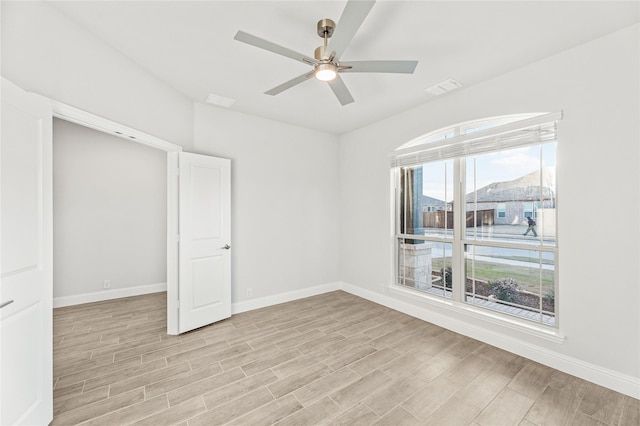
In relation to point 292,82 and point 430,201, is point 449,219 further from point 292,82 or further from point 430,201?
point 292,82

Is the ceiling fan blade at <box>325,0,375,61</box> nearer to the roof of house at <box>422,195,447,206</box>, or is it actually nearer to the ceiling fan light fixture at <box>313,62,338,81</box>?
the ceiling fan light fixture at <box>313,62,338,81</box>

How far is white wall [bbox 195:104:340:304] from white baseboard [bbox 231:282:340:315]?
7cm

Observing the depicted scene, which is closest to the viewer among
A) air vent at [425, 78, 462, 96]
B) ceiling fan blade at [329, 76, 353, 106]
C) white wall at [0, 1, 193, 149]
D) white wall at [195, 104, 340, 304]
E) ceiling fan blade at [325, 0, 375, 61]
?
ceiling fan blade at [325, 0, 375, 61]

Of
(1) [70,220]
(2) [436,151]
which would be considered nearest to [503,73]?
(2) [436,151]

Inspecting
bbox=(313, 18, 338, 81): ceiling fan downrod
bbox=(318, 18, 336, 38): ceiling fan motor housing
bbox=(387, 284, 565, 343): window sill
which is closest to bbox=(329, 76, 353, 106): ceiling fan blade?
bbox=(313, 18, 338, 81): ceiling fan downrod

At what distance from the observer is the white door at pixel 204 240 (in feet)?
11.0

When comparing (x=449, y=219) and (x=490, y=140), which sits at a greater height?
(x=490, y=140)

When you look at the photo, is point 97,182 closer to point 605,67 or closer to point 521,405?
point 521,405

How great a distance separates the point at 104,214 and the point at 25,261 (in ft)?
11.3

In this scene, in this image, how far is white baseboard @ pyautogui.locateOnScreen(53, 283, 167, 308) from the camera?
4164 mm

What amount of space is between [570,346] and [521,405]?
883mm

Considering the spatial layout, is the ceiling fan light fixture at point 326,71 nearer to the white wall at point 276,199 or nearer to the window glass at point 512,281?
the white wall at point 276,199

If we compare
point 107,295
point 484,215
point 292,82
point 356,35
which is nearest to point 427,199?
point 484,215

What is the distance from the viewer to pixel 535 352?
2.69m
